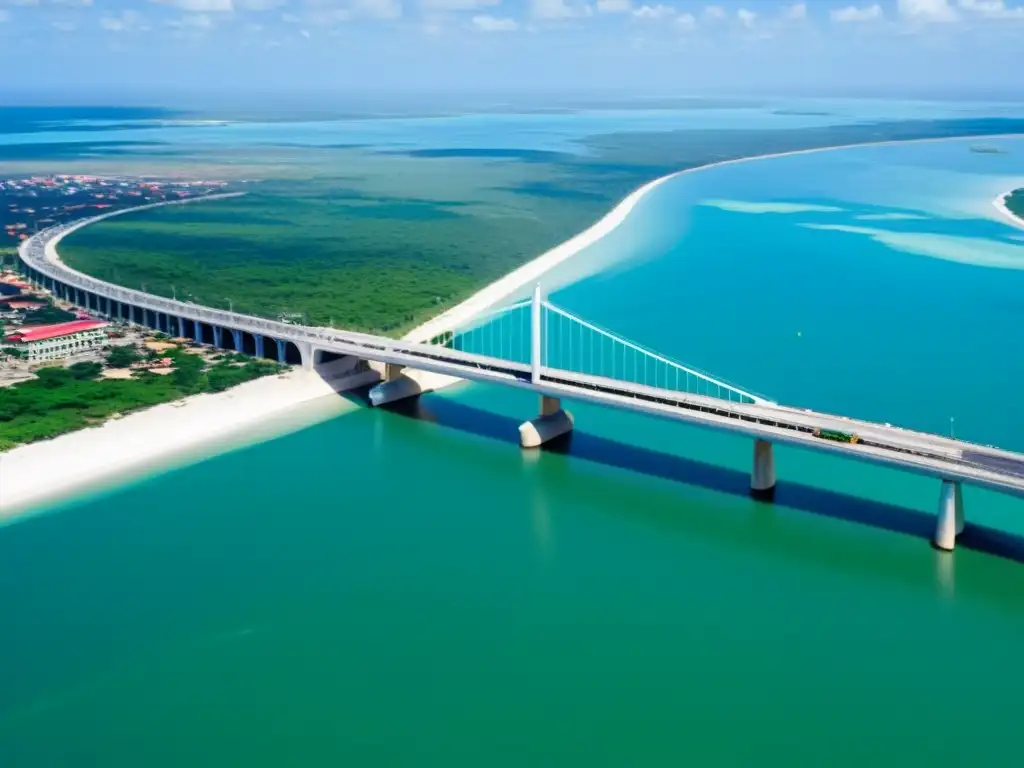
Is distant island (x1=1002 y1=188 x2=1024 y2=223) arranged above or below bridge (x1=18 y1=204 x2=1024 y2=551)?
above

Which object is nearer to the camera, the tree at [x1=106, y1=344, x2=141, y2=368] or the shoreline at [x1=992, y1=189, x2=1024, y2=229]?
the tree at [x1=106, y1=344, x2=141, y2=368]

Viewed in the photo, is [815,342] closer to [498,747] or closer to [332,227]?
[498,747]

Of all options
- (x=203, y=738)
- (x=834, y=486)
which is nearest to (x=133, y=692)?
A: (x=203, y=738)

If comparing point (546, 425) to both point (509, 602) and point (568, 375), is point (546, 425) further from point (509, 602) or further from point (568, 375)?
point (509, 602)

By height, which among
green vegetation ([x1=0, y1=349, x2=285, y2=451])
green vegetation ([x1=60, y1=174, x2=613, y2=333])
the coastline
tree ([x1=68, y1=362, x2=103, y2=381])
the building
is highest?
green vegetation ([x1=60, y1=174, x2=613, y2=333])

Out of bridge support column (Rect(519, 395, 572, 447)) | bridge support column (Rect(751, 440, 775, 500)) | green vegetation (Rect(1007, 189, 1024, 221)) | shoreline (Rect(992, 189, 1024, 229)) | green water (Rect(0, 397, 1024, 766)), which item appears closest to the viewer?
green water (Rect(0, 397, 1024, 766))

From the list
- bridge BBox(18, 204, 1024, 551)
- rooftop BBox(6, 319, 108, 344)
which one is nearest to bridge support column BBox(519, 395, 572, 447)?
bridge BBox(18, 204, 1024, 551)

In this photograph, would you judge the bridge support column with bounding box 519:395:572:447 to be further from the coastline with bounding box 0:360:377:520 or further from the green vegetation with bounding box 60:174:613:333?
the green vegetation with bounding box 60:174:613:333

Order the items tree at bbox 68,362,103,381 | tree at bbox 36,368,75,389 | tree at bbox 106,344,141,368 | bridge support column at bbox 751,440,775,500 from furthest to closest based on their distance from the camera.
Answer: tree at bbox 106,344,141,368 < tree at bbox 68,362,103,381 < tree at bbox 36,368,75,389 < bridge support column at bbox 751,440,775,500

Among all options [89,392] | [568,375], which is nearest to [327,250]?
[89,392]
